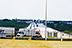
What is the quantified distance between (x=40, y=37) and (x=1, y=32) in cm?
618

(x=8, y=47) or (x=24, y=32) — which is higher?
(x=24, y=32)

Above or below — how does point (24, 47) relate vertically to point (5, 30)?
below

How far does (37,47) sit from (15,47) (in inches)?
92.0

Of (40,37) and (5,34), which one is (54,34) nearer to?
(40,37)

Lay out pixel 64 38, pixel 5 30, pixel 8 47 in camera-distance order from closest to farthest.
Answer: pixel 8 47, pixel 64 38, pixel 5 30

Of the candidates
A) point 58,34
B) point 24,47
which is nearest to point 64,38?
point 58,34

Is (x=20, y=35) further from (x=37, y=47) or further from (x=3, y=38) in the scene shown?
(x=37, y=47)

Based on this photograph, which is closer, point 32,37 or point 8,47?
point 8,47

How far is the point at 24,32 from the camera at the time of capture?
17656 millimetres

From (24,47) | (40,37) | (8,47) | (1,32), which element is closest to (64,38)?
(40,37)

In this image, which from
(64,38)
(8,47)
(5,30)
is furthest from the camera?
(5,30)

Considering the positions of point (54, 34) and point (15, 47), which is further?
point (54, 34)

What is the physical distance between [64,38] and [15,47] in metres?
8.00

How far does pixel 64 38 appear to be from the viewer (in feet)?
52.7
